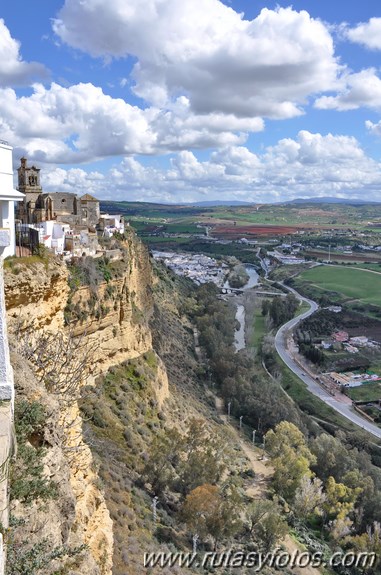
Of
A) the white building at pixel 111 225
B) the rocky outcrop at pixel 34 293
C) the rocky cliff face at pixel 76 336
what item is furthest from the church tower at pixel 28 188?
the rocky outcrop at pixel 34 293

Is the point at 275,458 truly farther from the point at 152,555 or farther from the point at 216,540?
the point at 152,555

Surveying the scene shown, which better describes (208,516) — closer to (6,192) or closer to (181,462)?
(181,462)

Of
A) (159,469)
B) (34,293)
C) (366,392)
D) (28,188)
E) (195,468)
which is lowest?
(366,392)

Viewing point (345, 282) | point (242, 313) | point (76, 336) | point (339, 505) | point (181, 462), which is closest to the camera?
point (76, 336)

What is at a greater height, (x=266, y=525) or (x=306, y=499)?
(x=266, y=525)

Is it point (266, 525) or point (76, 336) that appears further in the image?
point (76, 336)

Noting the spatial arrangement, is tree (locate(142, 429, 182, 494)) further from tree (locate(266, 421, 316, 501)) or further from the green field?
the green field

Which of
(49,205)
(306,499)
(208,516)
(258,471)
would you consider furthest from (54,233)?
(306,499)
